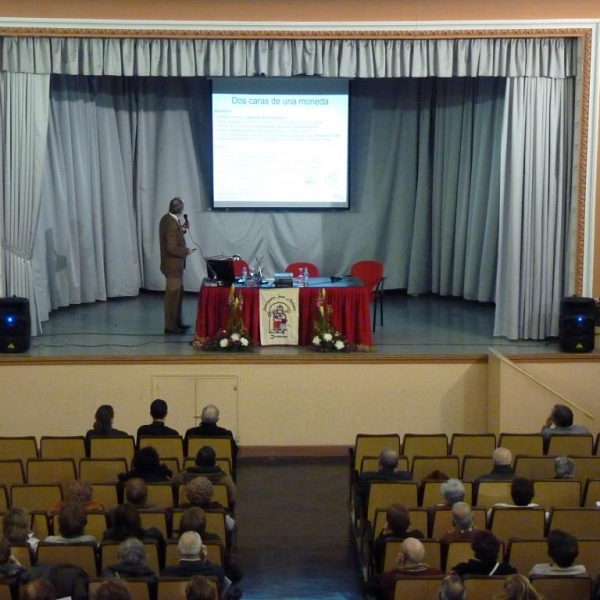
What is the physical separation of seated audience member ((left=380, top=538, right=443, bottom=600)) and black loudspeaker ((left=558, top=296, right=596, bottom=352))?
5.24 m

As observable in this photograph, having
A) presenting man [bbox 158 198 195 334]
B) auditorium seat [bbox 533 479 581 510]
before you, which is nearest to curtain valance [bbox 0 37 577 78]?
presenting man [bbox 158 198 195 334]

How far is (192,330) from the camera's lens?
433 inches

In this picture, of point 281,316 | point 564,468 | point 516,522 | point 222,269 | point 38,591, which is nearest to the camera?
point 38,591

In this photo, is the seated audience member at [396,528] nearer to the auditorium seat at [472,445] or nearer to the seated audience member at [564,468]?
the seated audience member at [564,468]

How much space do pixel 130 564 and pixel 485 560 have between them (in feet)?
5.55

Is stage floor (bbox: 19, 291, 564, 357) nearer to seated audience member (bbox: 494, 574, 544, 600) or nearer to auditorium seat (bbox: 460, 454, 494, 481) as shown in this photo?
auditorium seat (bbox: 460, 454, 494, 481)

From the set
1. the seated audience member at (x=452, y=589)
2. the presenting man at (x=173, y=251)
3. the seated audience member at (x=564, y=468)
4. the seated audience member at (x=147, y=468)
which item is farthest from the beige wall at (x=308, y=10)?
the seated audience member at (x=452, y=589)

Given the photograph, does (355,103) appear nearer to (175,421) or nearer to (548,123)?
(548,123)

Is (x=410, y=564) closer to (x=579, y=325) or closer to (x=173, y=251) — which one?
(x=579, y=325)

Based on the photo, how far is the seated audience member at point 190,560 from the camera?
4941mm

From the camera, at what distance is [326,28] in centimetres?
999

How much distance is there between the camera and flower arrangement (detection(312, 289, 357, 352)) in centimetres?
983

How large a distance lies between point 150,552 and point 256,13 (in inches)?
246

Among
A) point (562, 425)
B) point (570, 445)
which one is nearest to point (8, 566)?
point (570, 445)
